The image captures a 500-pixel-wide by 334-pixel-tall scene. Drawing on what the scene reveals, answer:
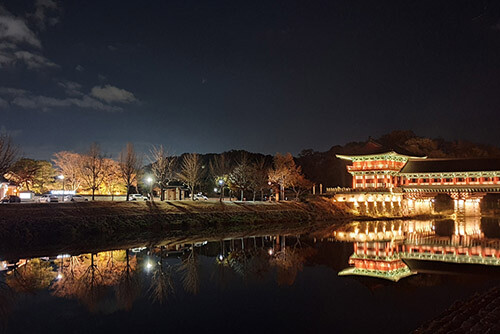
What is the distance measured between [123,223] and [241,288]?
19557 mm

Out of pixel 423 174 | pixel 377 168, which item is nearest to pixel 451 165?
pixel 423 174

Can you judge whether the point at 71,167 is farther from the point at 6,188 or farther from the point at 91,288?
the point at 91,288

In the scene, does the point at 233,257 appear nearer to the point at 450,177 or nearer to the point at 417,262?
the point at 417,262

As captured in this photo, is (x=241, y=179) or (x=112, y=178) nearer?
(x=112, y=178)

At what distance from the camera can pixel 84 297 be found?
535 inches

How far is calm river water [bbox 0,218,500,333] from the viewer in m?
11.2

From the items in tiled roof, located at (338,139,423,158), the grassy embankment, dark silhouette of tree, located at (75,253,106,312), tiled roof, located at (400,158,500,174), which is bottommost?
dark silhouette of tree, located at (75,253,106,312)

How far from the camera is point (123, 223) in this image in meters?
31.8

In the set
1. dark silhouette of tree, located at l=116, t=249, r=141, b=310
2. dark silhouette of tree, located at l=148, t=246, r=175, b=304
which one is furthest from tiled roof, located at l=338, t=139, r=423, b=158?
dark silhouette of tree, located at l=116, t=249, r=141, b=310

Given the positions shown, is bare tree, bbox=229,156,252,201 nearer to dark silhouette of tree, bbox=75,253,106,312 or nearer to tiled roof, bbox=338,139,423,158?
tiled roof, bbox=338,139,423,158

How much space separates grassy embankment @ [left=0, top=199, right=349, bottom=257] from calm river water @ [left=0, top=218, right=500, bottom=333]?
515cm

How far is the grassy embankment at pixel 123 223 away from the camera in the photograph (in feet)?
84.5

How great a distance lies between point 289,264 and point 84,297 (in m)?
10.6

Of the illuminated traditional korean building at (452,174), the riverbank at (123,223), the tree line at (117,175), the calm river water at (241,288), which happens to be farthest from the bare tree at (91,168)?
the illuminated traditional korean building at (452,174)
